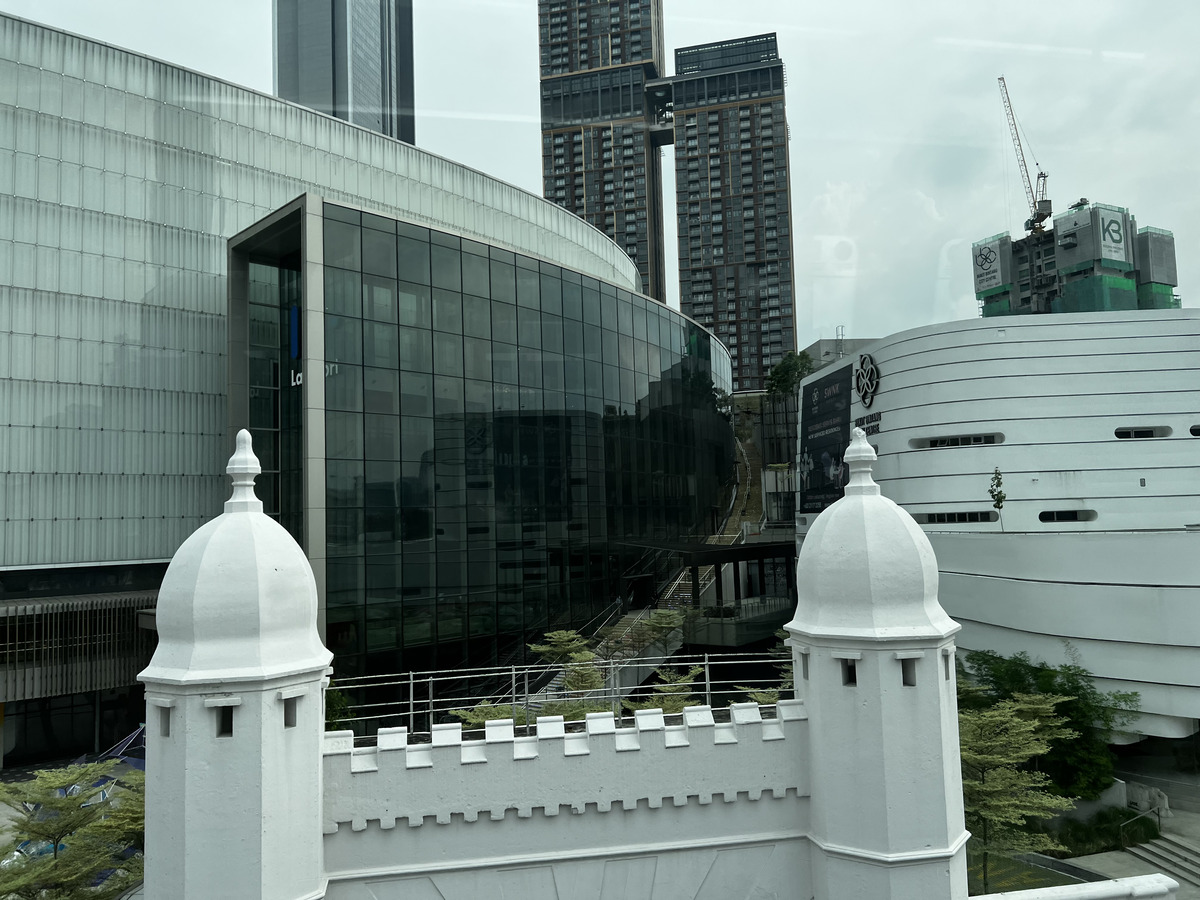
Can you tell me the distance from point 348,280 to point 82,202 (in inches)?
495

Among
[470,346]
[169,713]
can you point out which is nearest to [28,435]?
[470,346]

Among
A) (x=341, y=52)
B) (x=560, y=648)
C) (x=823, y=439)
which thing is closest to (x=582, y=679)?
(x=560, y=648)

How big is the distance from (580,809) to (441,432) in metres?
20.9

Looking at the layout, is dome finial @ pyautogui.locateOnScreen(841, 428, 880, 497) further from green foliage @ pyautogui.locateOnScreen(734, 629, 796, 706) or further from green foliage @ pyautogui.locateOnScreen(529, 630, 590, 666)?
green foliage @ pyautogui.locateOnScreen(529, 630, 590, 666)

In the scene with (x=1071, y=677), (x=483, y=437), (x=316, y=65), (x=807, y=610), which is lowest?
(x=1071, y=677)

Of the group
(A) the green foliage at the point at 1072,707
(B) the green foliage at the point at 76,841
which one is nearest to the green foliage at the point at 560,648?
(B) the green foliage at the point at 76,841

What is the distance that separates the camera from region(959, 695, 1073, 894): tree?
64.4 ft

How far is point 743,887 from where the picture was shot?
10.8 metres

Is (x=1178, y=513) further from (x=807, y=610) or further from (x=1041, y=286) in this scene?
(x=807, y=610)

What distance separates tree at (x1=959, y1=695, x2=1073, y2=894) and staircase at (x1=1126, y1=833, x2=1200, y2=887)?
4.86m

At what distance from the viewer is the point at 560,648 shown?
29719mm

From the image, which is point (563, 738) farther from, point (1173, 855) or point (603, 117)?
point (603, 117)

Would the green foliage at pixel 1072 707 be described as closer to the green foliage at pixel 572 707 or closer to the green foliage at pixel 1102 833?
the green foliage at pixel 1102 833

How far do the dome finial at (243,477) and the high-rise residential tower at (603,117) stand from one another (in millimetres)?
110376
